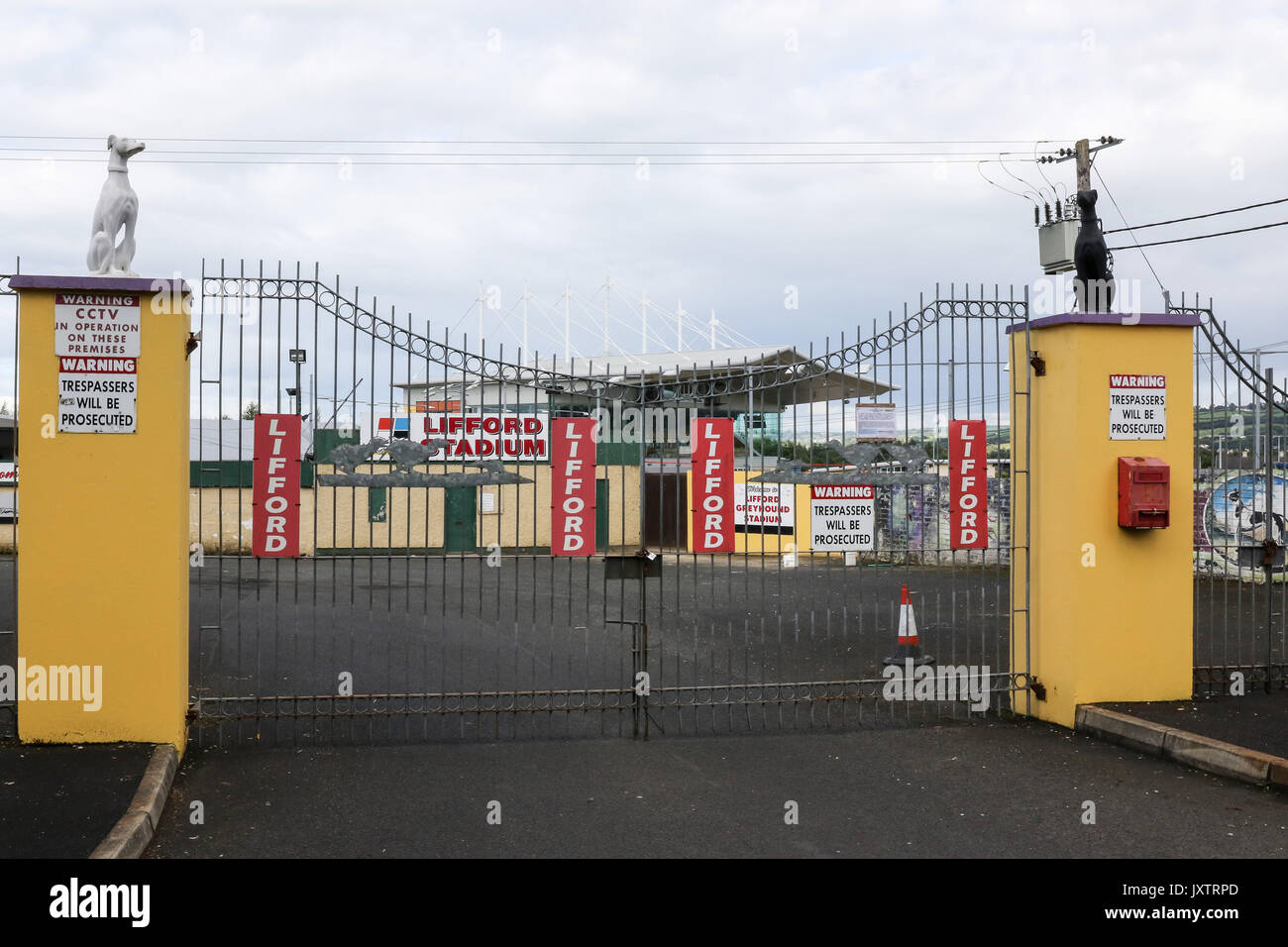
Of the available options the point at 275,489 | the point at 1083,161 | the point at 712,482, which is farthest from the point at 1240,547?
the point at 1083,161

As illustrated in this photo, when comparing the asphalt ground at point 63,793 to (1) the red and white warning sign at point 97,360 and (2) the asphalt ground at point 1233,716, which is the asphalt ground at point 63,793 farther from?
(2) the asphalt ground at point 1233,716

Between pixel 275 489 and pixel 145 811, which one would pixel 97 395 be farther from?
pixel 145 811

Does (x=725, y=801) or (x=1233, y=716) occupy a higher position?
(x=1233, y=716)

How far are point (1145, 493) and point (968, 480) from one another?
122cm

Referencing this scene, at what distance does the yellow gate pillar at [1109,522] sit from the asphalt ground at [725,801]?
0.64 metres

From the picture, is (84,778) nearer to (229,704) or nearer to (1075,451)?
(229,704)

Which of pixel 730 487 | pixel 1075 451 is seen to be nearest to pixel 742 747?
pixel 730 487

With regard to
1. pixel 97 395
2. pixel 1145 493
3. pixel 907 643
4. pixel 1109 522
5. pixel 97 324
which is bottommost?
pixel 907 643

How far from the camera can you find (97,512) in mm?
6543

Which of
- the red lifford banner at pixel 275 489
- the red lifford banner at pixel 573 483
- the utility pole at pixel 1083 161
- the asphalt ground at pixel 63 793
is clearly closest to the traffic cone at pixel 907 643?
the red lifford banner at pixel 573 483

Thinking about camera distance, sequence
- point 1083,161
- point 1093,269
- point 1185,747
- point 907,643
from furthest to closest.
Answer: point 1083,161 < point 907,643 < point 1093,269 < point 1185,747

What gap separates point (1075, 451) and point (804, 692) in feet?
10.3

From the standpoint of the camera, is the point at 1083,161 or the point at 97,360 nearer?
the point at 97,360
